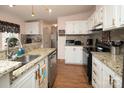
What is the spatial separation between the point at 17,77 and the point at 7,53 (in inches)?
39.9

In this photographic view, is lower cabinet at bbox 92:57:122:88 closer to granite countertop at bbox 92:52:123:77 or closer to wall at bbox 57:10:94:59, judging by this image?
granite countertop at bbox 92:52:123:77

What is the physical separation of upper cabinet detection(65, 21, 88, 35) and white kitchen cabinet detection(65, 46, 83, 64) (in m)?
0.77

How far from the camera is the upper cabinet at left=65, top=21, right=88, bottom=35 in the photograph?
571 cm

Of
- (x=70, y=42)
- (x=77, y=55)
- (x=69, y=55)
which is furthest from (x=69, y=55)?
(x=70, y=42)

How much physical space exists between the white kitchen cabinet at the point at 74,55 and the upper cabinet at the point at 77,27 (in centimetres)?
77

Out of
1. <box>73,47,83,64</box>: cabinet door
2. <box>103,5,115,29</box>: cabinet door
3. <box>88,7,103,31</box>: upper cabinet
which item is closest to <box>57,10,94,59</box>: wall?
<box>73,47,83,64</box>: cabinet door

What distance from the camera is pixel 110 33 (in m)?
3.51

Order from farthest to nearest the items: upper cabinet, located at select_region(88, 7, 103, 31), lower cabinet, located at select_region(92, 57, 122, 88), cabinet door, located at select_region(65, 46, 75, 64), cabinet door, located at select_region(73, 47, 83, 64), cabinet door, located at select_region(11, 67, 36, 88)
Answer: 1. cabinet door, located at select_region(65, 46, 75, 64)
2. cabinet door, located at select_region(73, 47, 83, 64)
3. upper cabinet, located at select_region(88, 7, 103, 31)
4. lower cabinet, located at select_region(92, 57, 122, 88)
5. cabinet door, located at select_region(11, 67, 36, 88)

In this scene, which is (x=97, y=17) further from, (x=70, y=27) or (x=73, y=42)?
(x=73, y=42)
